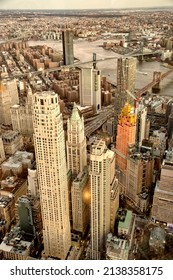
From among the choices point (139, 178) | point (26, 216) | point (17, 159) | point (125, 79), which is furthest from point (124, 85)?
point (26, 216)

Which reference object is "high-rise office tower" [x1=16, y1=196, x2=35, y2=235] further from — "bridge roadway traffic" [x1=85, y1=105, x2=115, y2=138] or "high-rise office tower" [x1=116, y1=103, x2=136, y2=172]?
"bridge roadway traffic" [x1=85, y1=105, x2=115, y2=138]

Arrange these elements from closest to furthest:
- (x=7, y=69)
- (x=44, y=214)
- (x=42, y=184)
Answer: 1. (x=42, y=184)
2. (x=44, y=214)
3. (x=7, y=69)

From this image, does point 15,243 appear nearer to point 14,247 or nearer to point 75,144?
point 14,247

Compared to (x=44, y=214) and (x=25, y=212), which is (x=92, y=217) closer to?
(x=44, y=214)

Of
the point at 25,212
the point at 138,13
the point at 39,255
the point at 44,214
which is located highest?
the point at 138,13

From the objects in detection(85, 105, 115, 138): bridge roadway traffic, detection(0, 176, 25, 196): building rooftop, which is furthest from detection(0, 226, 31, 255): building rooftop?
detection(85, 105, 115, 138): bridge roadway traffic

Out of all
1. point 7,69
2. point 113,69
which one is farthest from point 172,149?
point 7,69
